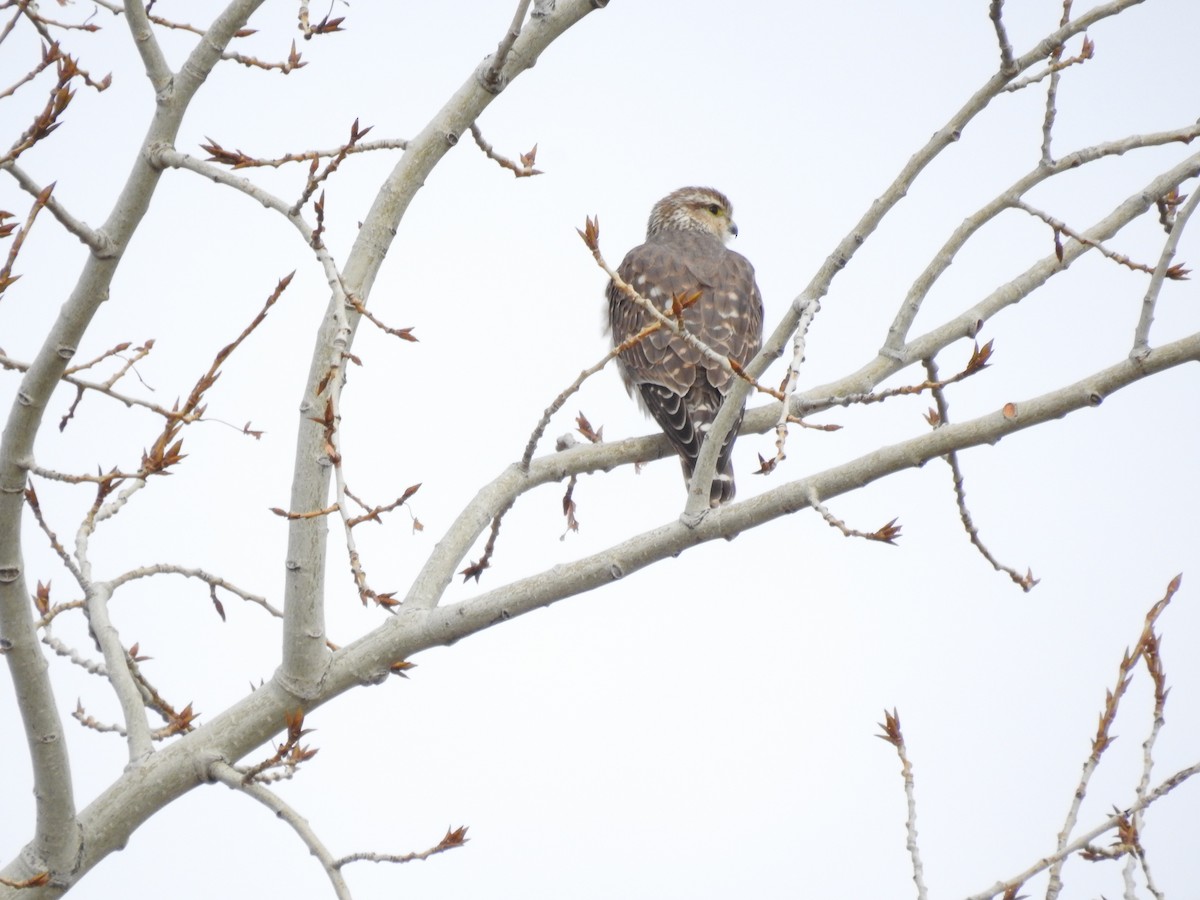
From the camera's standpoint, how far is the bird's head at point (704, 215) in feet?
29.5

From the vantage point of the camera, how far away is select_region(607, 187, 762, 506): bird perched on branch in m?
5.89

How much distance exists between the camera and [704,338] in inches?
261

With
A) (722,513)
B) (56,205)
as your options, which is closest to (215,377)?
(56,205)

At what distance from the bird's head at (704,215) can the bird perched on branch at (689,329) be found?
0.04ft

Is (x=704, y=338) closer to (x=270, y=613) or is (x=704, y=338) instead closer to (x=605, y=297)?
(x=605, y=297)

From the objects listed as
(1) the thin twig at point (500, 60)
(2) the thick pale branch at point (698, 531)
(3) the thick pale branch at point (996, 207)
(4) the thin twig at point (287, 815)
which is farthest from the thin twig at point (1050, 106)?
(4) the thin twig at point (287, 815)

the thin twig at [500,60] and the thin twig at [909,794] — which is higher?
the thin twig at [500,60]

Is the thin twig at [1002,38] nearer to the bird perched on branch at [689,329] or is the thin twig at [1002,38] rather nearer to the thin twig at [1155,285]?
the thin twig at [1155,285]

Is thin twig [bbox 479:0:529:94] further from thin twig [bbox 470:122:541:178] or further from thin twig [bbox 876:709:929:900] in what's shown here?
thin twig [bbox 876:709:929:900]

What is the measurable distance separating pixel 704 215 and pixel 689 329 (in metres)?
2.54

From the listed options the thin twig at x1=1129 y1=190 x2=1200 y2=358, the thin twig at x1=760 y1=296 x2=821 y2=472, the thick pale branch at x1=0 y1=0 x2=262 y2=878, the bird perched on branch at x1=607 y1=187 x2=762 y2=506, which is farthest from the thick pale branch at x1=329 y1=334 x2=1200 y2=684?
the bird perched on branch at x1=607 y1=187 x2=762 y2=506

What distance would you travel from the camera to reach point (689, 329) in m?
6.70

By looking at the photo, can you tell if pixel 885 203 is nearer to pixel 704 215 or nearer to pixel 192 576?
pixel 192 576

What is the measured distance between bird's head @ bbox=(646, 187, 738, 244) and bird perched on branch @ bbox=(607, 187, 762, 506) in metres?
0.01
